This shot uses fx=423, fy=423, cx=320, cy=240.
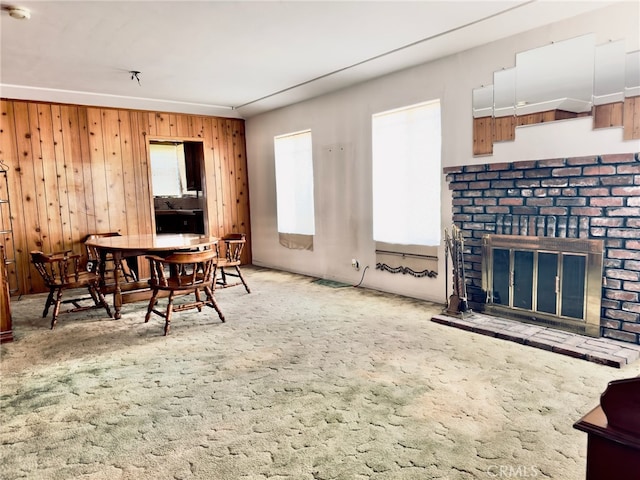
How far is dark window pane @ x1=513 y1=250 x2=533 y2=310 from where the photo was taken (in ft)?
11.7

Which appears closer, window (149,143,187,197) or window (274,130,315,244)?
window (274,130,315,244)

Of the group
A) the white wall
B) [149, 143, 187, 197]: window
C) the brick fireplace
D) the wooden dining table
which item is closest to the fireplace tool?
the brick fireplace

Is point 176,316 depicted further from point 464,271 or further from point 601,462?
point 601,462

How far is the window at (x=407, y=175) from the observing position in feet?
14.3

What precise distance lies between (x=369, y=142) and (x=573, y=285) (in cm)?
265

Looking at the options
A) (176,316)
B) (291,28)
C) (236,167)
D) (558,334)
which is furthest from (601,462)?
(236,167)

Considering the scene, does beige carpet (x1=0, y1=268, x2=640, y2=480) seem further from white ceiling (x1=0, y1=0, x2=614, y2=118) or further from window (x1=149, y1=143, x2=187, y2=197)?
window (x1=149, y1=143, x2=187, y2=197)

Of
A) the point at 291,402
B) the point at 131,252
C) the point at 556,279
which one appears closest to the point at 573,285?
the point at 556,279

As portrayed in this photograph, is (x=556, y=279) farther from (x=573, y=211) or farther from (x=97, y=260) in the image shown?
(x=97, y=260)

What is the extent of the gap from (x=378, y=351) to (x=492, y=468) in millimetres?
1399

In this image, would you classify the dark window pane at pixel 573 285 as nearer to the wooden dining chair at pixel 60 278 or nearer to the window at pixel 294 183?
the window at pixel 294 183

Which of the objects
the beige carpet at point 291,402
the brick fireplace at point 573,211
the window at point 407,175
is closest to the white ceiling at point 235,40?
the window at point 407,175

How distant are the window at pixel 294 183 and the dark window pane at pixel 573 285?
11.0ft

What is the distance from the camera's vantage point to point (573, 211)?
3305 mm
